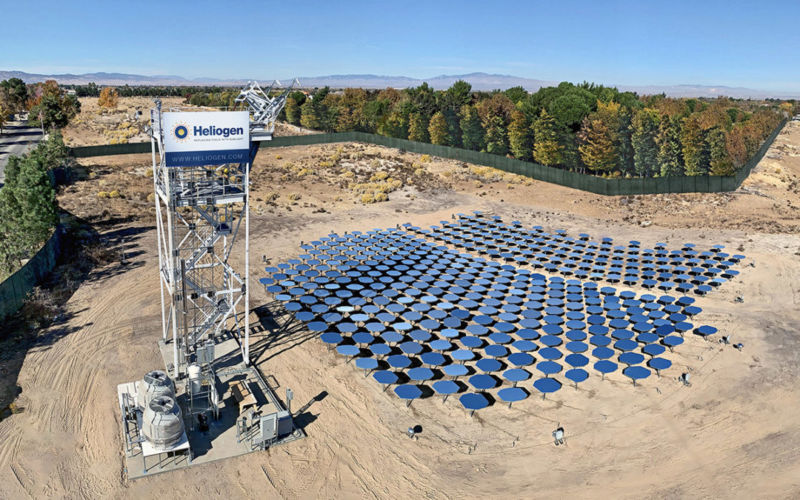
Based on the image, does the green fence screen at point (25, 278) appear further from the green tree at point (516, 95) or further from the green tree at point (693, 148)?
the green tree at point (516, 95)

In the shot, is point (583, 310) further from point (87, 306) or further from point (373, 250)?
point (87, 306)

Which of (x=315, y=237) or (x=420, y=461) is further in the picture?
(x=315, y=237)

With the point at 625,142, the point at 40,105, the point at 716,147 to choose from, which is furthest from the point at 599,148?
the point at 40,105

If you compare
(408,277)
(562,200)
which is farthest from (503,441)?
(562,200)

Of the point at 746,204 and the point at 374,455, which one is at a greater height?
the point at 746,204

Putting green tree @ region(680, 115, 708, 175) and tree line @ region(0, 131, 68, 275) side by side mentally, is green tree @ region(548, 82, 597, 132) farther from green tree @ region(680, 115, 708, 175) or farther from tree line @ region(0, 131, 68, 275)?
tree line @ region(0, 131, 68, 275)
